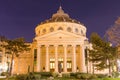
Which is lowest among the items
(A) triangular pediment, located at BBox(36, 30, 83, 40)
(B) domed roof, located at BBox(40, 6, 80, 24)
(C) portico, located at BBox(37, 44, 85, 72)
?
(C) portico, located at BBox(37, 44, 85, 72)

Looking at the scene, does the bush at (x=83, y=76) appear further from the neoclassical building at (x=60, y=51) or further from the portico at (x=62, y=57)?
the portico at (x=62, y=57)

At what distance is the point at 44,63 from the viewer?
73750mm

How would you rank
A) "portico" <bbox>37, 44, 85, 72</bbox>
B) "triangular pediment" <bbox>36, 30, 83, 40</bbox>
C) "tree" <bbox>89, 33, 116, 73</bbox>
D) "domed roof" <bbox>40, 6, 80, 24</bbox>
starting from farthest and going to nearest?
"domed roof" <bbox>40, 6, 80, 24</bbox> < "triangular pediment" <bbox>36, 30, 83, 40</bbox> < "portico" <bbox>37, 44, 85, 72</bbox> < "tree" <bbox>89, 33, 116, 73</bbox>

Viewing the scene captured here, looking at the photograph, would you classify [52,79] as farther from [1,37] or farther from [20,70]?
[20,70]

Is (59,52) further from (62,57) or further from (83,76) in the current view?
(83,76)

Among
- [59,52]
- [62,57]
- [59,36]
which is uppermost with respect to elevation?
[59,36]

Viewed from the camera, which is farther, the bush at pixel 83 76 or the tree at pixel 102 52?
the tree at pixel 102 52

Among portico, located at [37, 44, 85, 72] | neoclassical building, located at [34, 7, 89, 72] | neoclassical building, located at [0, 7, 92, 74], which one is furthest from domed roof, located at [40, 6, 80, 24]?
portico, located at [37, 44, 85, 72]

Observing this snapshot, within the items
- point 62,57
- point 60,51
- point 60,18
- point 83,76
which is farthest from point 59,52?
point 83,76

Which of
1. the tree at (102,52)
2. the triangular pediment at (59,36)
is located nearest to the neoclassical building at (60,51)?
the triangular pediment at (59,36)

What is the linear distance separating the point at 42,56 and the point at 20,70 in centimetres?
1134

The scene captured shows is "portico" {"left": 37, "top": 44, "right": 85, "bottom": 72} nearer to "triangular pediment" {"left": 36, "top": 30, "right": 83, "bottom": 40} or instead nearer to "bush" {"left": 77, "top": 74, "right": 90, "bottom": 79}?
"triangular pediment" {"left": 36, "top": 30, "right": 83, "bottom": 40}

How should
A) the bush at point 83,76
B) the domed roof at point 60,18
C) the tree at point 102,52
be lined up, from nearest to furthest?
the bush at point 83,76 → the tree at point 102,52 → the domed roof at point 60,18

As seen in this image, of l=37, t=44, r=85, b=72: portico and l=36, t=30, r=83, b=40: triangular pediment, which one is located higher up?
l=36, t=30, r=83, b=40: triangular pediment
